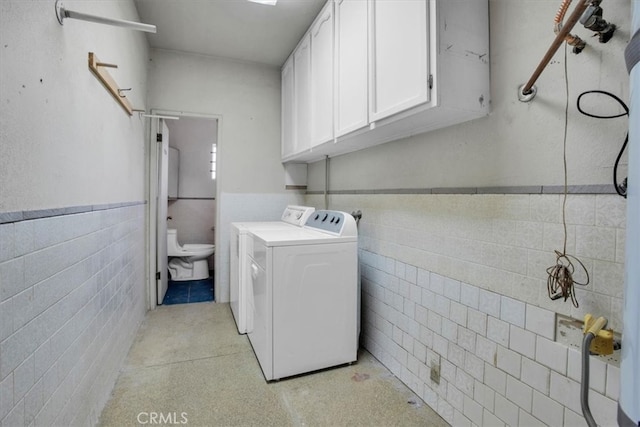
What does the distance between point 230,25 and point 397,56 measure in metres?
1.85

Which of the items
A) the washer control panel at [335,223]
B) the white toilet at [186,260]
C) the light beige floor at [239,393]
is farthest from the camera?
the white toilet at [186,260]

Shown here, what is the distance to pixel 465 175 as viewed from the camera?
154 centimetres

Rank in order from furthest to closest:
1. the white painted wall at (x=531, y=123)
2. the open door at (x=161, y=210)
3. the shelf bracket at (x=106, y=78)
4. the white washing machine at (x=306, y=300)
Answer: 1. the open door at (x=161, y=210)
2. the white washing machine at (x=306, y=300)
3. the shelf bracket at (x=106, y=78)
4. the white painted wall at (x=531, y=123)

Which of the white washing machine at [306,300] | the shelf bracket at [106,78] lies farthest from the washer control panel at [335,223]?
the shelf bracket at [106,78]

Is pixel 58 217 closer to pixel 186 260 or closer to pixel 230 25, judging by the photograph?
pixel 230 25

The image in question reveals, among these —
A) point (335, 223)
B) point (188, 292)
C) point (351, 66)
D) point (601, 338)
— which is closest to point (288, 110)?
point (351, 66)

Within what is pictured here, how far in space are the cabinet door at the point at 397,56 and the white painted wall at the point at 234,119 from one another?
2.02 metres

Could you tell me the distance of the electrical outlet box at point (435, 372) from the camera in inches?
66.1

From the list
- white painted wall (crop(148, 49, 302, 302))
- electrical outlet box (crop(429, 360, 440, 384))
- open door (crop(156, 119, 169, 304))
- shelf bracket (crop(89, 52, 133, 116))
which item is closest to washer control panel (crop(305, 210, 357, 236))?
electrical outlet box (crop(429, 360, 440, 384))

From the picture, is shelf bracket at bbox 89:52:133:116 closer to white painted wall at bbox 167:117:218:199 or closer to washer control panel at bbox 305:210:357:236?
washer control panel at bbox 305:210:357:236

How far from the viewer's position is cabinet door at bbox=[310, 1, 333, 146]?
2238mm

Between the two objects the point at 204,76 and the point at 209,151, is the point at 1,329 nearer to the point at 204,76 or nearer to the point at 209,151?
the point at 204,76

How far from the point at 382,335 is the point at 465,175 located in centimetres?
123

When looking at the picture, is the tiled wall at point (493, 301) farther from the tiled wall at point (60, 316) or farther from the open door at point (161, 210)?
the open door at point (161, 210)
